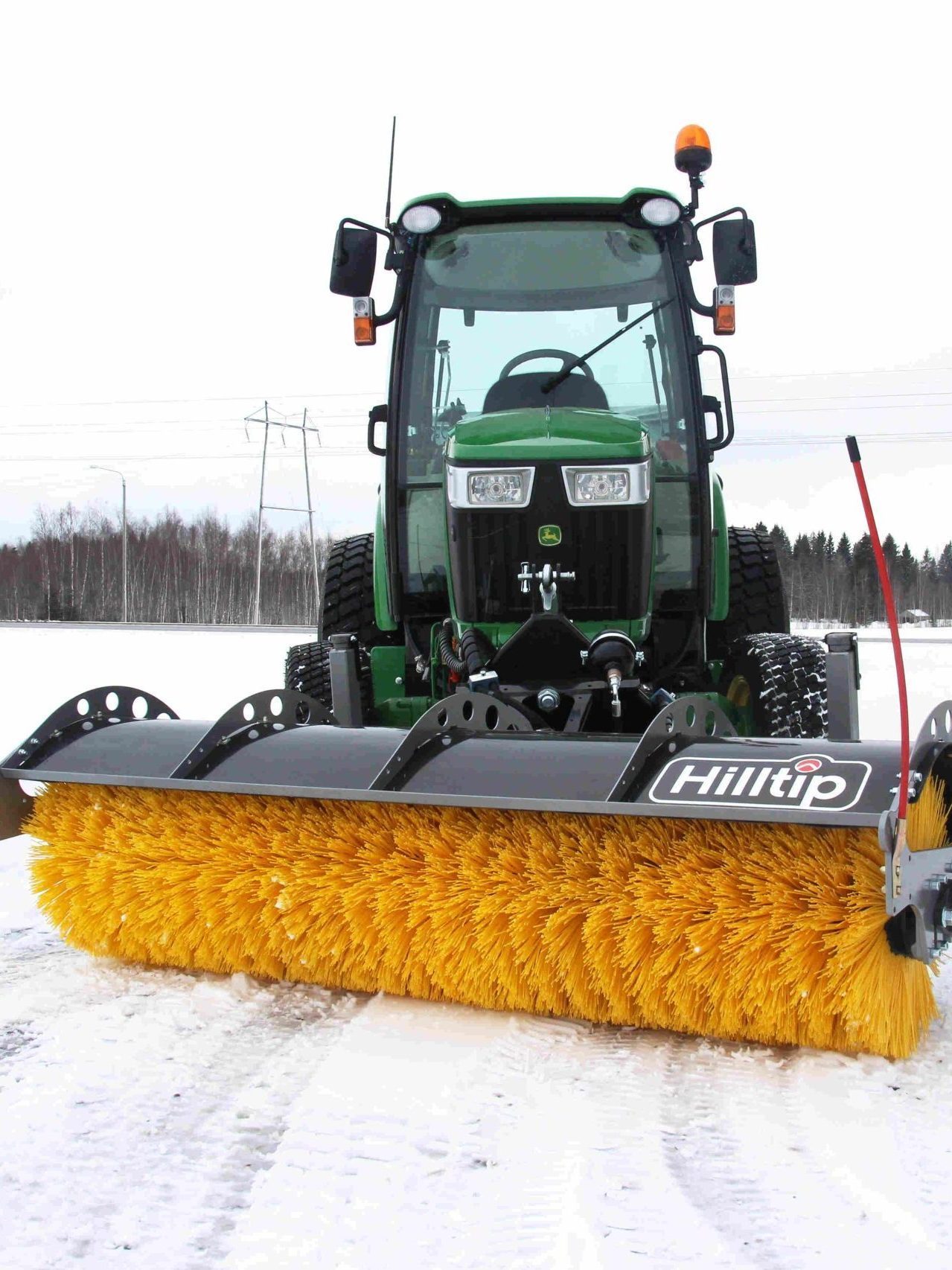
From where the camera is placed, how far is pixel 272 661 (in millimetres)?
14969

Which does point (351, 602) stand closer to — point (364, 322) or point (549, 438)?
point (364, 322)

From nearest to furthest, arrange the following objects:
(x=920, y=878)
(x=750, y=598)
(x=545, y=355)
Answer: (x=920, y=878)
(x=545, y=355)
(x=750, y=598)

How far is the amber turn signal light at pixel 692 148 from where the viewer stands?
13.2 feet

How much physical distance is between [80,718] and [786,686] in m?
2.40

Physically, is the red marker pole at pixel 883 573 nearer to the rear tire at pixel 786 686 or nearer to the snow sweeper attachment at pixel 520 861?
the snow sweeper attachment at pixel 520 861

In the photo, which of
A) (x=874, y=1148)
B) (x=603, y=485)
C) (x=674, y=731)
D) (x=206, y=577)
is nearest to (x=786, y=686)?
(x=603, y=485)

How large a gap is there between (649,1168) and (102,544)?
66.5 metres

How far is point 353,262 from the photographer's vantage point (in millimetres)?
4152

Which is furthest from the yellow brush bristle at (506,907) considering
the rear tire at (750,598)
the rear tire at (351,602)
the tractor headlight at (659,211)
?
the tractor headlight at (659,211)

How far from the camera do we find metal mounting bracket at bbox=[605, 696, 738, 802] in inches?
99.8

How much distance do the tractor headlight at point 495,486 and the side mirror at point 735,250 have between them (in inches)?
Answer: 41.1

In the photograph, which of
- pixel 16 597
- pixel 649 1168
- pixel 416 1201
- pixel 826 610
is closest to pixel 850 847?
pixel 649 1168

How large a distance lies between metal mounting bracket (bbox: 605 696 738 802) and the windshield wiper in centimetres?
163

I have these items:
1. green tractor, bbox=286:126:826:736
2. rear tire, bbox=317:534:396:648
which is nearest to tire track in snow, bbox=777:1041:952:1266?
green tractor, bbox=286:126:826:736
